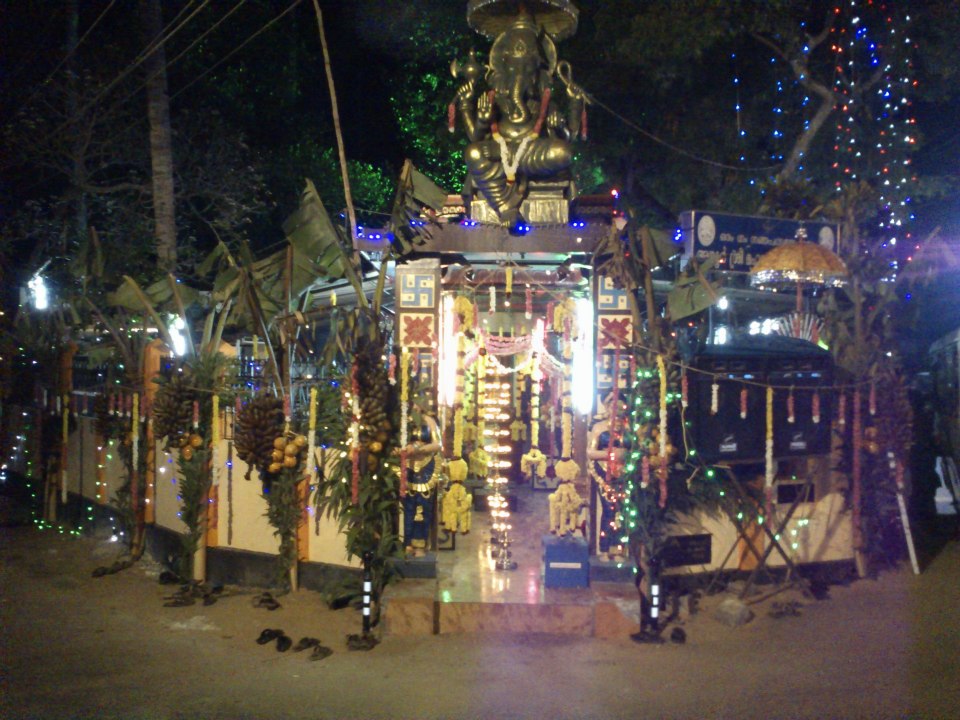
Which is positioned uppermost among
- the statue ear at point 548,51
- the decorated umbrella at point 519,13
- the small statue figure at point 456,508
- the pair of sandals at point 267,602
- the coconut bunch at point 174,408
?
the decorated umbrella at point 519,13

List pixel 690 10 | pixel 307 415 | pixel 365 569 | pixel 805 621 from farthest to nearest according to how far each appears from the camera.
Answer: pixel 690 10
pixel 307 415
pixel 805 621
pixel 365 569

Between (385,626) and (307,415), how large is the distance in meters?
2.56

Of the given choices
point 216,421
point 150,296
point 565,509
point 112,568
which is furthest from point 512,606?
point 150,296

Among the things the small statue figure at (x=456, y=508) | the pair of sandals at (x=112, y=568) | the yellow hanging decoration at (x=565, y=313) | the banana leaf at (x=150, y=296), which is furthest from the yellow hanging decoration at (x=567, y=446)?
the pair of sandals at (x=112, y=568)

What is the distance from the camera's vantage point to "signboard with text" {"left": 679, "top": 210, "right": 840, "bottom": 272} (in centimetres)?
1161

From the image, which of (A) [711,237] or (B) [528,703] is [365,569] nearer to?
(B) [528,703]

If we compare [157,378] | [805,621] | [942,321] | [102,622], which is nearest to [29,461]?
[157,378]

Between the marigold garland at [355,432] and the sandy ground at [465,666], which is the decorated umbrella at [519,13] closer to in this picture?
the marigold garland at [355,432]

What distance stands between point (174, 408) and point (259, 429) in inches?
56.6

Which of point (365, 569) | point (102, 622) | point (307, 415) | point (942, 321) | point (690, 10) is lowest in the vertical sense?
point (102, 622)

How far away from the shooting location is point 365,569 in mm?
7871

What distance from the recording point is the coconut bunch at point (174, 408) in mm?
9766

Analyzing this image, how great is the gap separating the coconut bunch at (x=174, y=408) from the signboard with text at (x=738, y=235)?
21.4 feet

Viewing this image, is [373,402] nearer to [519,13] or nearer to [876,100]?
[519,13]
